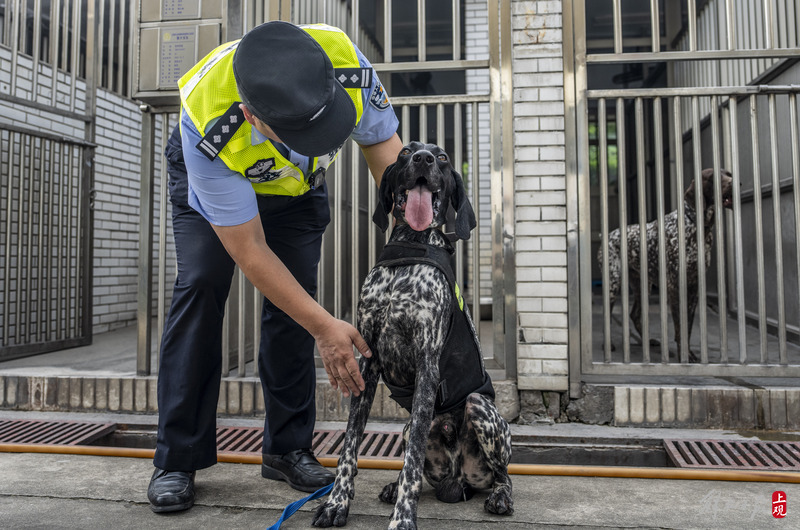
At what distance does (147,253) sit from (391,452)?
188 centimetres

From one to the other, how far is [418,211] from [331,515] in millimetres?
946

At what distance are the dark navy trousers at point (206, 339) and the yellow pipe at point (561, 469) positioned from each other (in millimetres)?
270

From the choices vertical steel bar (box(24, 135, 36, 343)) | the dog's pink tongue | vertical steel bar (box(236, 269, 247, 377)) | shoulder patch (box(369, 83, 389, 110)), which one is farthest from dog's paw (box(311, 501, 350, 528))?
vertical steel bar (box(24, 135, 36, 343))

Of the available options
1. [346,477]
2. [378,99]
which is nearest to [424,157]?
[378,99]

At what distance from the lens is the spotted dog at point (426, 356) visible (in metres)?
1.80

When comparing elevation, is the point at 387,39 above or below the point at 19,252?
above

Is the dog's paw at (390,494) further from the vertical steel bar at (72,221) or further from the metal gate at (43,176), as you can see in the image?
the vertical steel bar at (72,221)

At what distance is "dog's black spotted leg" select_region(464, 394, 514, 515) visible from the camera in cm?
186

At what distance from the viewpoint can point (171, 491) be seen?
6.42ft

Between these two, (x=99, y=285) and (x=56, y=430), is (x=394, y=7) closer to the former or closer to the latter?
(x=99, y=285)

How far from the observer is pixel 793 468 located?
2.34 m

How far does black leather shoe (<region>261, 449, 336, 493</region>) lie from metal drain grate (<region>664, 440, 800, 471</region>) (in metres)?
1.45

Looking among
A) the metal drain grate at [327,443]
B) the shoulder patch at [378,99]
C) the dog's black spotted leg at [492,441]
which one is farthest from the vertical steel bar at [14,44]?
the dog's black spotted leg at [492,441]

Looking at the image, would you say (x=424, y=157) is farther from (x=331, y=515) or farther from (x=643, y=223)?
(x=643, y=223)
